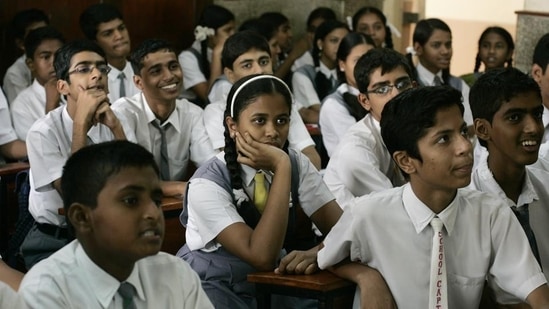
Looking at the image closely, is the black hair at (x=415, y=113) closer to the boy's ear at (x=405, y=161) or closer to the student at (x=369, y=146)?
the boy's ear at (x=405, y=161)

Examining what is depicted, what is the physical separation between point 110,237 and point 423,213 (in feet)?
2.94

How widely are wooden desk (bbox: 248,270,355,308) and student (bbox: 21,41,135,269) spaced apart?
1314 millimetres

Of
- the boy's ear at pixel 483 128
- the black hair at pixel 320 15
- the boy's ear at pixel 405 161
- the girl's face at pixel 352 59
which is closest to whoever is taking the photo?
the boy's ear at pixel 405 161

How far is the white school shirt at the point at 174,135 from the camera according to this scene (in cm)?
470

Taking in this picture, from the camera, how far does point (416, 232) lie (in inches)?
111

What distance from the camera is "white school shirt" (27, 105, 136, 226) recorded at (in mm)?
4090

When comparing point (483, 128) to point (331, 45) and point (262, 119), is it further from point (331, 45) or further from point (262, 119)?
point (331, 45)

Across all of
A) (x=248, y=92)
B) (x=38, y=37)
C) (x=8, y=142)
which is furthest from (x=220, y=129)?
(x=38, y=37)

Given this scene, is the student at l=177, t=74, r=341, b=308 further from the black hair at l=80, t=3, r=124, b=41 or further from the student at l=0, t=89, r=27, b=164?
the black hair at l=80, t=3, r=124, b=41

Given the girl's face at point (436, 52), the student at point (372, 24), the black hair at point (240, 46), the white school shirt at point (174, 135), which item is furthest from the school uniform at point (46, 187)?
the student at point (372, 24)

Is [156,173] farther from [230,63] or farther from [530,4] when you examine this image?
[530,4]

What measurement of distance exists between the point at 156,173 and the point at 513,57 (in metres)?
5.57

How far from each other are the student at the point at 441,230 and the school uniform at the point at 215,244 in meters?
0.41

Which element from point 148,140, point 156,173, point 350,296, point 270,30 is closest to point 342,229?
point 350,296
